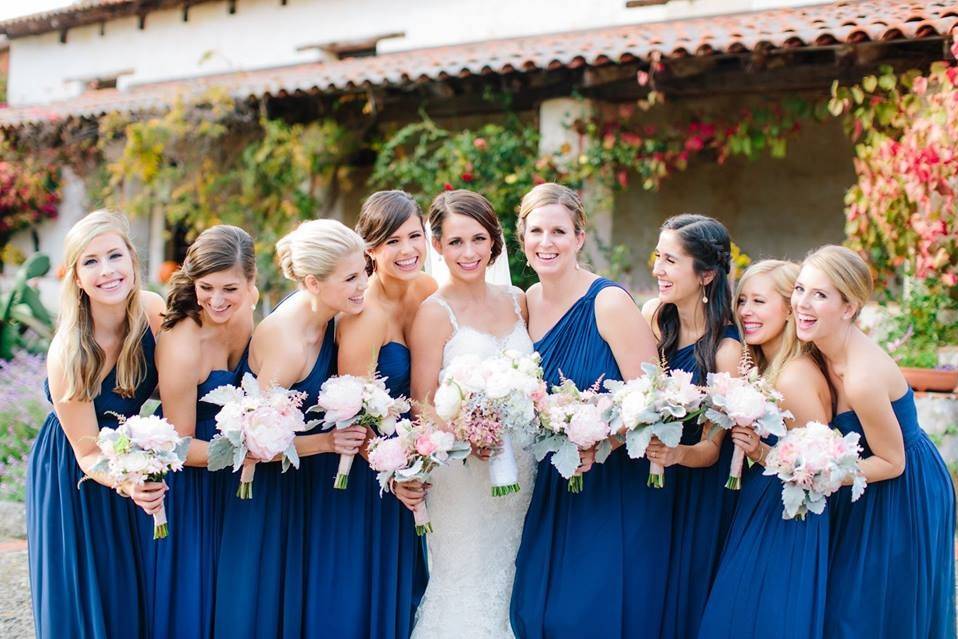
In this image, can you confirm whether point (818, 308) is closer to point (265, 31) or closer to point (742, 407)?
point (742, 407)

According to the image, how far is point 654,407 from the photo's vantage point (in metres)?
3.47

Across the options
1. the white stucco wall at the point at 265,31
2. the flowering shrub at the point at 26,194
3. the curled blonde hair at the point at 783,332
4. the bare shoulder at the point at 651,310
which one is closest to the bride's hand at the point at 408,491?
the bare shoulder at the point at 651,310

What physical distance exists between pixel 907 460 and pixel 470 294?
2028 mm

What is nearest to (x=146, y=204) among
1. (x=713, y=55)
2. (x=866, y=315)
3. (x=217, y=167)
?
(x=217, y=167)

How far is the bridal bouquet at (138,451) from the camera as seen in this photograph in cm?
336

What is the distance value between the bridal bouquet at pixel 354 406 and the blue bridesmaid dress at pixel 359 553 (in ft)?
0.97

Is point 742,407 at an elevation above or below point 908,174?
below

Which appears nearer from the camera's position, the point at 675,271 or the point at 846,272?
the point at 846,272

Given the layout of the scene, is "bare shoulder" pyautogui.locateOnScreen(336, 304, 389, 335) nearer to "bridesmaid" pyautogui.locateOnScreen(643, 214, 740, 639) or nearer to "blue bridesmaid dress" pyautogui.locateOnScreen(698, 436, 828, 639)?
"bridesmaid" pyautogui.locateOnScreen(643, 214, 740, 639)

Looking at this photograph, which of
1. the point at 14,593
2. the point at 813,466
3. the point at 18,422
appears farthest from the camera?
the point at 18,422

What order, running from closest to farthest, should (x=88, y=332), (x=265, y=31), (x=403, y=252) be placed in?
(x=88, y=332)
(x=403, y=252)
(x=265, y=31)

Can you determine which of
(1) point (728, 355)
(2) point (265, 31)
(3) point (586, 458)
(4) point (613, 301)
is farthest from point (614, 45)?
(2) point (265, 31)

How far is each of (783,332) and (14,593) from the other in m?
4.82

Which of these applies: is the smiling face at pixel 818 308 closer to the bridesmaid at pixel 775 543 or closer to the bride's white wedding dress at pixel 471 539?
the bridesmaid at pixel 775 543
